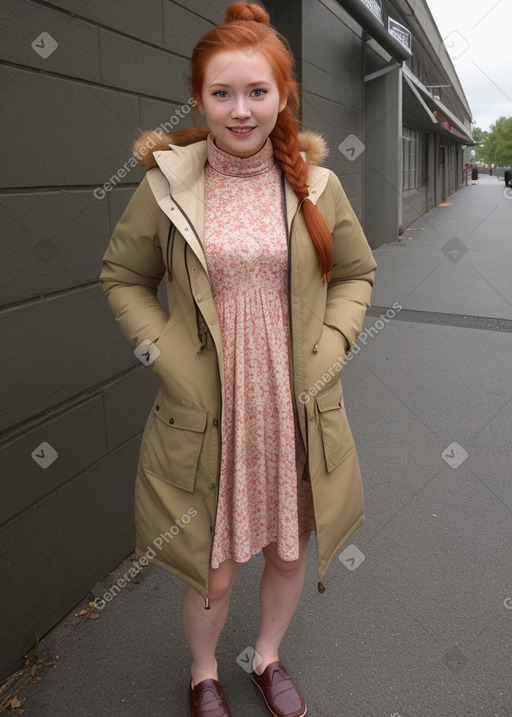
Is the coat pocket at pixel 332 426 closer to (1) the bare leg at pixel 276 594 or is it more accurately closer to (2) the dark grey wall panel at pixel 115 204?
(1) the bare leg at pixel 276 594

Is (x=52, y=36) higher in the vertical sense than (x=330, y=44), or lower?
lower

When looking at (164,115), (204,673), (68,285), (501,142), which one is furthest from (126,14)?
(501,142)

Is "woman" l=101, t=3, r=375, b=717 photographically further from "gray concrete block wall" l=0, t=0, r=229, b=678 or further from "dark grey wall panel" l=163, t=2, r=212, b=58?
"dark grey wall panel" l=163, t=2, r=212, b=58

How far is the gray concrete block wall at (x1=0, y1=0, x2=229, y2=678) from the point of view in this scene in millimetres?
2201

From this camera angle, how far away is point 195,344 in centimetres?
172

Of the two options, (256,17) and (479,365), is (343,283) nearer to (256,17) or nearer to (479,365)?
(256,17)

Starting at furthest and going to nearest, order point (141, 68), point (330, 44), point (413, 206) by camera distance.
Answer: point (413, 206) < point (330, 44) < point (141, 68)

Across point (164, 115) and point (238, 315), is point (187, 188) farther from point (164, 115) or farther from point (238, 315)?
point (164, 115)

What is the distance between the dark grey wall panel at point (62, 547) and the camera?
2.28 meters

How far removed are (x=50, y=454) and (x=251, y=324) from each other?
114 centimetres

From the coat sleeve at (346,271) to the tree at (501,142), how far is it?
91290mm

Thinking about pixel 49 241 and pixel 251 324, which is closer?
pixel 251 324

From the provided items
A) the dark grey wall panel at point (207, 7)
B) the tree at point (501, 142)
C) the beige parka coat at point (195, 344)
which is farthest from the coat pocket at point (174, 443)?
the tree at point (501, 142)

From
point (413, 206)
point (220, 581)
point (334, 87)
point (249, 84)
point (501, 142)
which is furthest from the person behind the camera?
point (501, 142)
